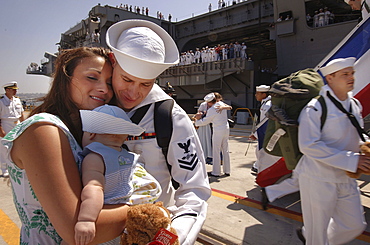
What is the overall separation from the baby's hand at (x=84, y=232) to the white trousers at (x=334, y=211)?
7.87 feet

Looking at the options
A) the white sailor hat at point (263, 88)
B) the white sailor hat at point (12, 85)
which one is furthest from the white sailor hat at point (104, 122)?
the white sailor hat at point (12, 85)

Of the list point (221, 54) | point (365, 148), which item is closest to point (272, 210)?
point (365, 148)

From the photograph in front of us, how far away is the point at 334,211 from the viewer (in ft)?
8.58

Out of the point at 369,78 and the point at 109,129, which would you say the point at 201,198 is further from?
the point at 369,78

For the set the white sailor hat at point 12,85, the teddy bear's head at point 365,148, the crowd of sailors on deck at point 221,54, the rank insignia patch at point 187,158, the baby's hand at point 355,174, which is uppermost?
the crowd of sailors on deck at point 221,54

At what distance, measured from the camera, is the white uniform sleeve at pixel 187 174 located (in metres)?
1.24

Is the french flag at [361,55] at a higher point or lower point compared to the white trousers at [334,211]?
higher

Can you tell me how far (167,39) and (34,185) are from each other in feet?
3.41

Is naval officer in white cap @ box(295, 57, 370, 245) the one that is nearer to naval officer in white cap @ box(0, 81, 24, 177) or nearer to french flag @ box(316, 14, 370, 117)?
french flag @ box(316, 14, 370, 117)

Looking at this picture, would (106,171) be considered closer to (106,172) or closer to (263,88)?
(106,172)

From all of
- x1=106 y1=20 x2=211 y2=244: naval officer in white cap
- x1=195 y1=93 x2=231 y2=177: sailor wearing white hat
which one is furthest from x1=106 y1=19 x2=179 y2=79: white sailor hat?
x1=195 y1=93 x2=231 y2=177: sailor wearing white hat

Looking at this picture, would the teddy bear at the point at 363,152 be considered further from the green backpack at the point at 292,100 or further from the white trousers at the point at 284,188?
the white trousers at the point at 284,188

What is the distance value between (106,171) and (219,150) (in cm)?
567

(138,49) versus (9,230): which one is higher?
Result: (138,49)
